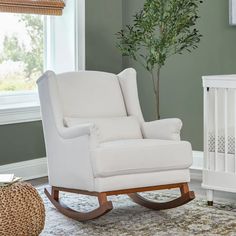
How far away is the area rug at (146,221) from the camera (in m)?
3.57

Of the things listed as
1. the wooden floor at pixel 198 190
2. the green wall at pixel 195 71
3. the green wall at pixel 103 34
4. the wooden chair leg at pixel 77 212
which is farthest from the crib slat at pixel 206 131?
the green wall at pixel 103 34

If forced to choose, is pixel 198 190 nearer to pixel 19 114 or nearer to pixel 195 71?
pixel 195 71

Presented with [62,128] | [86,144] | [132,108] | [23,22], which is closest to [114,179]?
[86,144]

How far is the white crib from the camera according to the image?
13.5 feet

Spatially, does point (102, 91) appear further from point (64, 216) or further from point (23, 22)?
point (23, 22)

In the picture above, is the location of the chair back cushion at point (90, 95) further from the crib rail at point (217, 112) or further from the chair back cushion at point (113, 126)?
the crib rail at point (217, 112)

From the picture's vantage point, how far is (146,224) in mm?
3742

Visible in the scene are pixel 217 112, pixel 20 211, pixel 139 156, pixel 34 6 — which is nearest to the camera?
pixel 20 211

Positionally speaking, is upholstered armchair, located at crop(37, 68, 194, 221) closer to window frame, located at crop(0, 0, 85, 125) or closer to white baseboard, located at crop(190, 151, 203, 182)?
window frame, located at crop(0, 0, 85, 125)

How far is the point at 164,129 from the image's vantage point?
4.11m

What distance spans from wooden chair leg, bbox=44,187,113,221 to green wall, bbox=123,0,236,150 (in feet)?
5.86

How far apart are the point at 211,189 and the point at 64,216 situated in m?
1.01

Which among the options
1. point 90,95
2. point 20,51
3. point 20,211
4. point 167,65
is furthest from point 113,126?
point 167,65

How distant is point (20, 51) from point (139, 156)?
199cm
